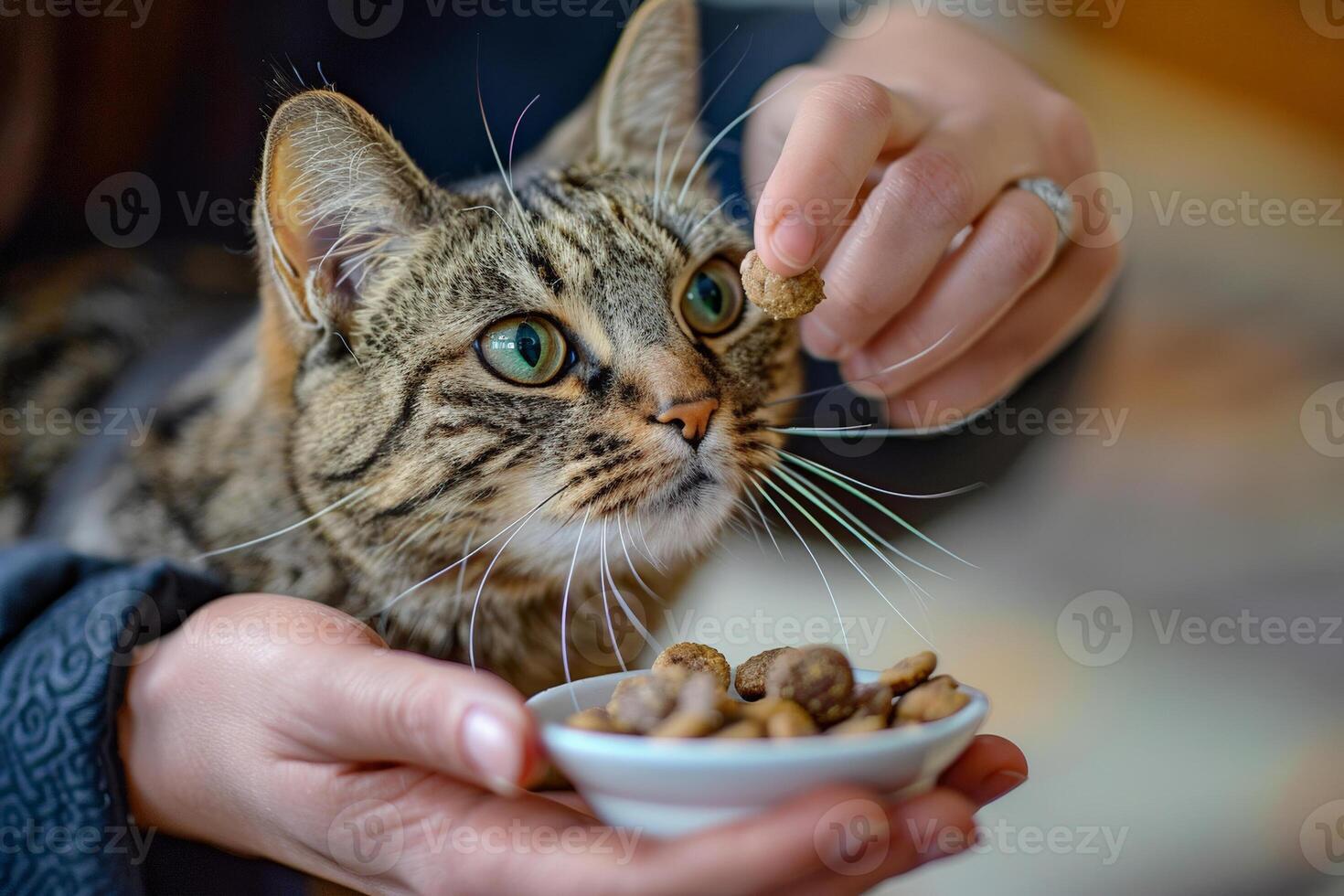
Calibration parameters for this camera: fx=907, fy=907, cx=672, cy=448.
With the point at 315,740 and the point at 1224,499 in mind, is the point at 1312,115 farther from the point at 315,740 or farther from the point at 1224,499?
the point at 315,740

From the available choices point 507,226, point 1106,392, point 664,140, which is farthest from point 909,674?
point 1106,392

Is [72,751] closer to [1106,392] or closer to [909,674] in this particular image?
[909,674]

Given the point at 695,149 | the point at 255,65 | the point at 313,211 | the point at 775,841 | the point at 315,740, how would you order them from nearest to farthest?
the point at 775,841
the point at 315,740
the point at 313,211
the point at 255,65
the point at 695,149

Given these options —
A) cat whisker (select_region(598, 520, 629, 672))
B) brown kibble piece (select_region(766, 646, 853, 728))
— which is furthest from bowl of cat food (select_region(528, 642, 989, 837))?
cat whisker (select_region(598, 520, 629, 672))

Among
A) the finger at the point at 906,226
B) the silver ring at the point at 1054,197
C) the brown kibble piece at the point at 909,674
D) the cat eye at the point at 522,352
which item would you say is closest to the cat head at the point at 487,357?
the cat eye at the point at 522,352

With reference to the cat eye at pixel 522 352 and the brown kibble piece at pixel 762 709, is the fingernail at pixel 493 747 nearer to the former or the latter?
the brown kibble piece at pixel 762 709

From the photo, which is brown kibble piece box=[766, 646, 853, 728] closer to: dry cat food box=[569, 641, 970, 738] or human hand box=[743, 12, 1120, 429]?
dry cat food box=[569, 641, 970, 738]

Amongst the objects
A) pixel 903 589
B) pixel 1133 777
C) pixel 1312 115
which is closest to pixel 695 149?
pixel 903 589
